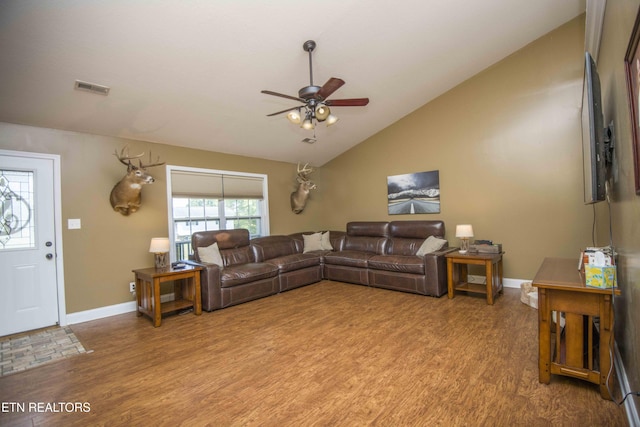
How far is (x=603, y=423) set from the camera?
5.38 ft

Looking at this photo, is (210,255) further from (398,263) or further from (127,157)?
(398,263)

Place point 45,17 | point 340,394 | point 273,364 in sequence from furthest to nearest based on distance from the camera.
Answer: point 273,364
point 45,17
point 340,394

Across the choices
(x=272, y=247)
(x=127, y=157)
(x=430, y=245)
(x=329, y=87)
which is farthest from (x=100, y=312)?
(x=430, y=245)

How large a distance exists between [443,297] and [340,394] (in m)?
2.69

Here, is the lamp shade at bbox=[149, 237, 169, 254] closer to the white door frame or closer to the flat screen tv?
the white door frame

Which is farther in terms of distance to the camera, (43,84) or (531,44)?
(531,44)

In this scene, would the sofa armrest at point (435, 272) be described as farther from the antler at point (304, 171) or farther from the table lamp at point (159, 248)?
the table lamp at point (159, 248)

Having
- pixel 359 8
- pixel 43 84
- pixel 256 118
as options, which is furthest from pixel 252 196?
pixel 359 8

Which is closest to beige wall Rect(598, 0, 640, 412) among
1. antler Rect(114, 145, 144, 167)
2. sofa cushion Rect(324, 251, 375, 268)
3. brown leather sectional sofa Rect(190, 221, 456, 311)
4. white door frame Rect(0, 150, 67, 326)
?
brown leather sectional sofa Rect(190, 221, 456, 311)

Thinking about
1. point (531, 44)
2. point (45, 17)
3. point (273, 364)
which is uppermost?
point (531, 44)

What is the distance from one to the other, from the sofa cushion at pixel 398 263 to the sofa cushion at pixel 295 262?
105cm

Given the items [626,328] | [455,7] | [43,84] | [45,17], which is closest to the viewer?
[626,328]

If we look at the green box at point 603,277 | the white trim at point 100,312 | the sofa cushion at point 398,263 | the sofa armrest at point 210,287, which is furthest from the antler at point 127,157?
the green box at point 603,277

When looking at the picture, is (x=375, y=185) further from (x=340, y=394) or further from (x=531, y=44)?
(x=340, y=394)
